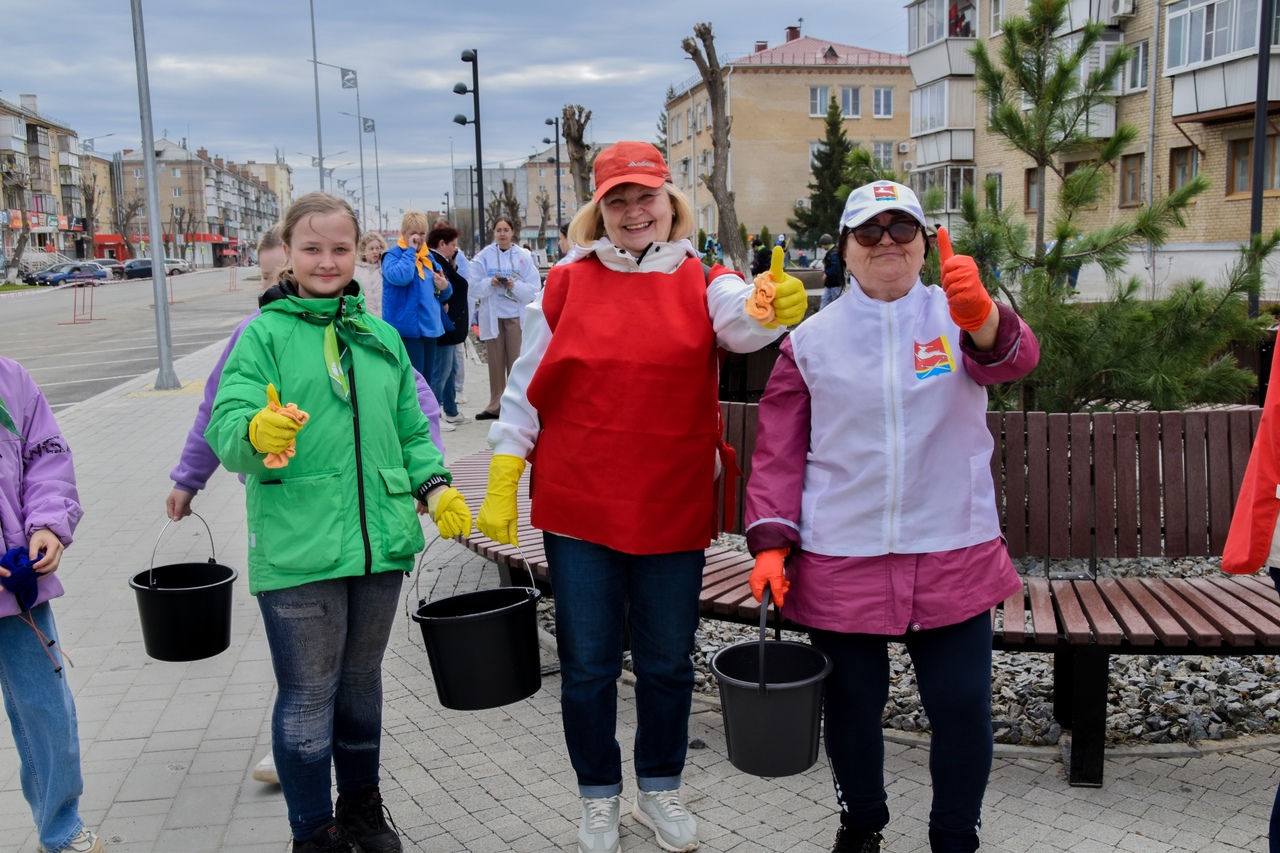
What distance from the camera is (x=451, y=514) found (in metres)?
2.95

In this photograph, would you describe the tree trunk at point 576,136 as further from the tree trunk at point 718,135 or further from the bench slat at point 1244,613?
the bench slat at point 1244,613

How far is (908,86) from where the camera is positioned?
213ft

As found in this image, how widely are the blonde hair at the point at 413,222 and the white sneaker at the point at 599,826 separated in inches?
278

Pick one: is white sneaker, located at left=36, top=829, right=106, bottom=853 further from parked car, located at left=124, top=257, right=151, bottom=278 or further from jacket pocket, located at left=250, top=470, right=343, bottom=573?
parked car, located at left=124, top=257, right=151, bottom=278

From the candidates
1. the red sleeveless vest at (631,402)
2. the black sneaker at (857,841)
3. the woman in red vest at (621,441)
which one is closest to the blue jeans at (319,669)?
the woman in red vest at (621,441)

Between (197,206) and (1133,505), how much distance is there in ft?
439

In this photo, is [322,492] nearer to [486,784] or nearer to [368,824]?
[368,824]

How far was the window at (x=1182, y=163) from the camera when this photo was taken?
28.2 metres

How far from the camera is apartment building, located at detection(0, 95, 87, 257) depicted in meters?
78.4

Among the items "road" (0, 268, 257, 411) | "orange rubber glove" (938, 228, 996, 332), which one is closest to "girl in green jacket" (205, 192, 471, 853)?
"orange rubber glove" (938, 228, 996, 332)

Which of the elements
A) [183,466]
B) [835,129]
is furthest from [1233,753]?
[835,129]

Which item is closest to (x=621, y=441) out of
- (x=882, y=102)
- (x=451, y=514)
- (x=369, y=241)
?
(x=451, y=514)

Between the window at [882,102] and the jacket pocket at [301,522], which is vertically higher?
the window at [882,102]

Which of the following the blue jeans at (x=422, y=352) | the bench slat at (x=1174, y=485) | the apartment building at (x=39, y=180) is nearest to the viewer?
the bench slat at (x=1174, y=485)
